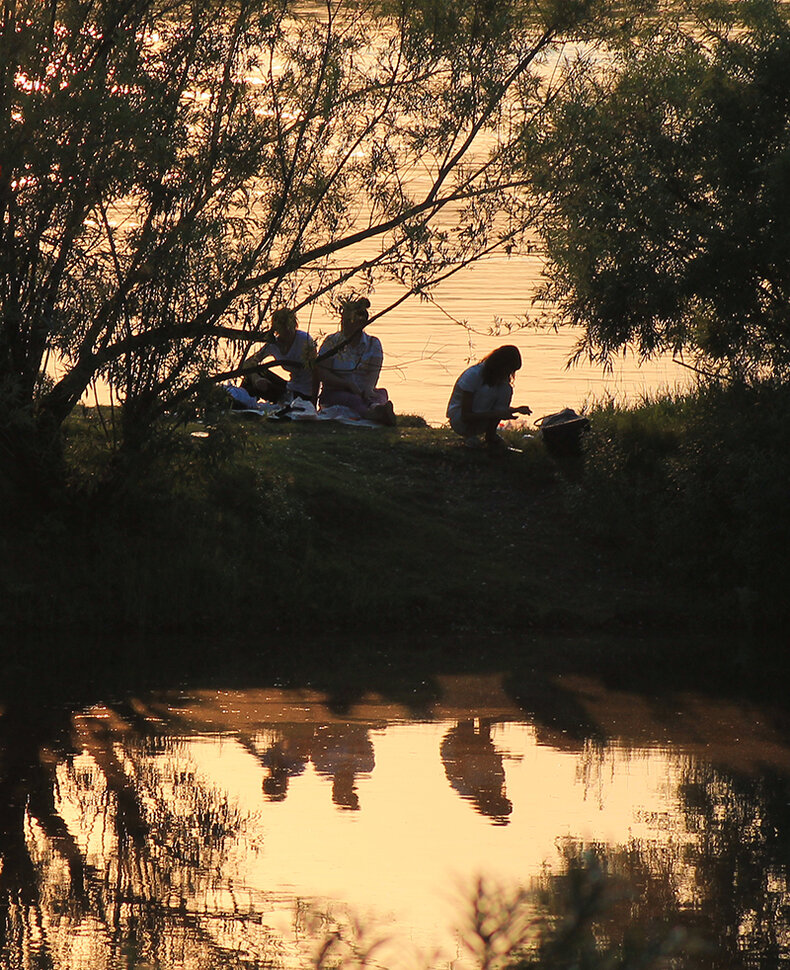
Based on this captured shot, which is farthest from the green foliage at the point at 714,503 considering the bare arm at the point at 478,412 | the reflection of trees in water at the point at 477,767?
the reflection of trees in water at the point at 477,767

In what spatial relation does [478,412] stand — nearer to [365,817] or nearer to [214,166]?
[214,166]

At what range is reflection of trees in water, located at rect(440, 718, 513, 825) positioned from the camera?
8.12 metres

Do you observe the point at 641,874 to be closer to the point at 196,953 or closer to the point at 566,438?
the point at 196,953

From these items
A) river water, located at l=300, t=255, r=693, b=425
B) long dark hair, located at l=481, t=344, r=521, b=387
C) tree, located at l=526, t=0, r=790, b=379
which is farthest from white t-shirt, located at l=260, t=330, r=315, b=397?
river water, located at l=300, t=255, r=693, b=425

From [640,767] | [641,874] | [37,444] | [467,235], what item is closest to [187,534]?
[37,444]

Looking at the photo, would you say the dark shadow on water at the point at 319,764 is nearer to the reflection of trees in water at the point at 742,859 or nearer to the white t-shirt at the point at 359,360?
the reflection of trees in water at the point at 742,859

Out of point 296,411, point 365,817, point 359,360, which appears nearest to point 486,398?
point 359,360

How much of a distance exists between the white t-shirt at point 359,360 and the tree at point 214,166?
69.3 inches

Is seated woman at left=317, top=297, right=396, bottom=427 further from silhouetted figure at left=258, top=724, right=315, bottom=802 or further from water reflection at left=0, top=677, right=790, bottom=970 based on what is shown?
silhouetted figure at left=258, top=724, right=315, bottom=802

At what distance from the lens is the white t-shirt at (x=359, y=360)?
13.6 m

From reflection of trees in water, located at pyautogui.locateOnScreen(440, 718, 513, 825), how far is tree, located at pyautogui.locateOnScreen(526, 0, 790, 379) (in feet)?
14.2

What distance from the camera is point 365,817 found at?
25.6 ft

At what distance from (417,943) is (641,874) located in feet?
4.81

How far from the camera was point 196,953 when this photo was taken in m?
6.02
